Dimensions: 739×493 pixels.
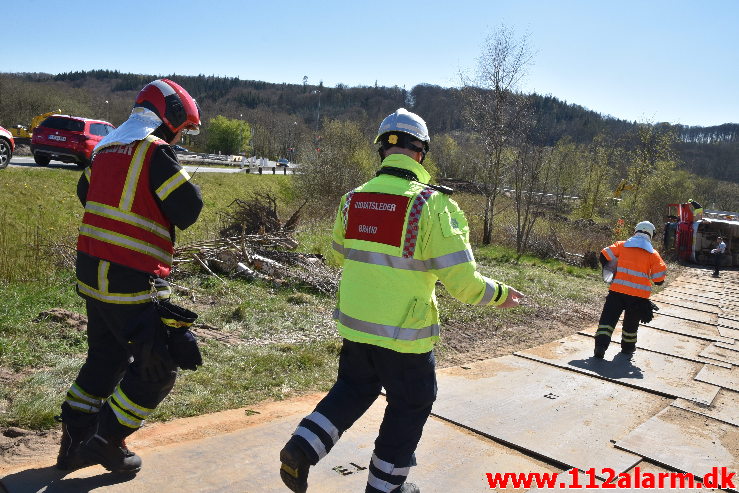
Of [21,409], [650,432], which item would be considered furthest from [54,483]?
[650,432]

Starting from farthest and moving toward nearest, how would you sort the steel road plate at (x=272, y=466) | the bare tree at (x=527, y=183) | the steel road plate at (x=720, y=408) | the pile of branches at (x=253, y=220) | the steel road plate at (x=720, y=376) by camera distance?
the bare tree at (x=527, y=183) < the pile of branches at (x=253, y=220) < the steel road plate at (x=720, y=376) < the steel road plate at (x=720, y=408) < the steel road plate at (x=272, y=466)

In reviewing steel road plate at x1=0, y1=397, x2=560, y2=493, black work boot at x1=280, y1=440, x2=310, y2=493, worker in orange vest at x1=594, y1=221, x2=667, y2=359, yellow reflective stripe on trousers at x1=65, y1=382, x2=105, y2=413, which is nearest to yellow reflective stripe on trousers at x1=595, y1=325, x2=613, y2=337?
worker in orange vest at x1=594, y1=221, x2=667, y2=359

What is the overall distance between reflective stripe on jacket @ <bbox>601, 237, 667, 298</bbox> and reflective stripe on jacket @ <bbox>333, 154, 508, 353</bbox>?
5196 mm

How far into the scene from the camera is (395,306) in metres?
2.93

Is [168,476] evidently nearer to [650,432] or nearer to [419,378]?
[419,378]

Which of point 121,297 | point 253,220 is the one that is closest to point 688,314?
point 253,220

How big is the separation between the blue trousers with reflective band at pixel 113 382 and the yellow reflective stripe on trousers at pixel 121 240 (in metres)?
0.30

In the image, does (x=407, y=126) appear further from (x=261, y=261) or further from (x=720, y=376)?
(x=261, y=261)

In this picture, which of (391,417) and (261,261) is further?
(261,261)

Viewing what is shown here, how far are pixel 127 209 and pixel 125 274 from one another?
1.12 feet

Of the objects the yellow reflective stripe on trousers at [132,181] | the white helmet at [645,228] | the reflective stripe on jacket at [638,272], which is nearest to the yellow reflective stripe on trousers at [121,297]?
the yellow reflective stripe on trousers at [132,181]

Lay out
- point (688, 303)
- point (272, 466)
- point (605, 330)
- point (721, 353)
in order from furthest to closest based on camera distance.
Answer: point (688, 303), point (721, 353), point (605, 330), point (272, 466)

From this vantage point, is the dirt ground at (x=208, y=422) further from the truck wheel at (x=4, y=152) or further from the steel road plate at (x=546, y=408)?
the truck wheel at (x=4, y=152)

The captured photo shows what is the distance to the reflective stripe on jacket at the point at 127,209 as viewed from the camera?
3.02 m
